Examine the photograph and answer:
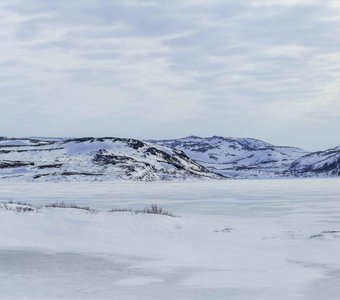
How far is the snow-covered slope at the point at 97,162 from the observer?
315ft

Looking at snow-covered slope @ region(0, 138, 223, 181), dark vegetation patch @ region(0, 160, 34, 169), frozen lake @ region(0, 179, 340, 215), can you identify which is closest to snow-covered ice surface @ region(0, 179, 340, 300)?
frozen lake @ region(0, 179, 340, 215)

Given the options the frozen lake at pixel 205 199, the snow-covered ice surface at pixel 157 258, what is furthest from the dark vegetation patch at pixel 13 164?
the snow-covered ice surface at pixel 157 258

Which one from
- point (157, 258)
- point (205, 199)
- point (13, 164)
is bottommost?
point (205, 199)

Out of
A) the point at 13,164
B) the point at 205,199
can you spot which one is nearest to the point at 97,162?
the point at 13,164

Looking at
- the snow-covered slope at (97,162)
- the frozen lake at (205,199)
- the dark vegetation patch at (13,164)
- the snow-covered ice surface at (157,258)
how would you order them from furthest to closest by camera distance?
the dark vegetation patch at (13,164), the snow-covered slope at (97,162), the frozen lake at (205,199), the snow-covered ice surface at (157,258)

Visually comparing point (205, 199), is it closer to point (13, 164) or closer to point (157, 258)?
point (157, 258)

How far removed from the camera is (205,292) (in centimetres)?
898

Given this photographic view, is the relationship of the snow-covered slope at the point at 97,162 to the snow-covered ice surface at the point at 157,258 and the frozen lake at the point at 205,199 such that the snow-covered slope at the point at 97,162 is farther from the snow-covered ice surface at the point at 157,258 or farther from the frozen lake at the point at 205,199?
the snow-covered ice surface at the point at 157,258

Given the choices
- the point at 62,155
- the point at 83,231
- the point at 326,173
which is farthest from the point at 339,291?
the point at 326,173

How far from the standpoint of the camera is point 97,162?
363 feet

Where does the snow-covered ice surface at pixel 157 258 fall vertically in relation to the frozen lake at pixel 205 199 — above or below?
above

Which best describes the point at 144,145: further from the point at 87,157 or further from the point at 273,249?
the point at 273,249

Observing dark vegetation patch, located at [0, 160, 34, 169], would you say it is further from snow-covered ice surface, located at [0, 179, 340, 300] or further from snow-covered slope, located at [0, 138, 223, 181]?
snow-covered ice surface, located at [0, 179, 340, 300]

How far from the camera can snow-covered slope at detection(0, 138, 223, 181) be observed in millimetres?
95875
